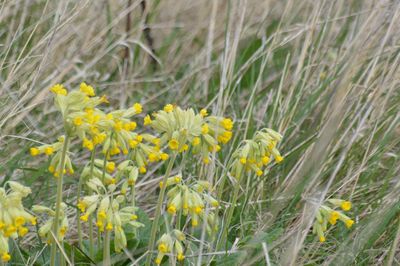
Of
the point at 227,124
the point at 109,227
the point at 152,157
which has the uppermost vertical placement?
the point at 227,124

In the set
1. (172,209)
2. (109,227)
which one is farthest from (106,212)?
(172,209)

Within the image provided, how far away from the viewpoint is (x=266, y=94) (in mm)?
3475

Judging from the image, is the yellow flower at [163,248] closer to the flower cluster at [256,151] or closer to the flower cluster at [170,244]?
the flower cluster at [170,244]

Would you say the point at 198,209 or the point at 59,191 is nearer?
the point at 59,191

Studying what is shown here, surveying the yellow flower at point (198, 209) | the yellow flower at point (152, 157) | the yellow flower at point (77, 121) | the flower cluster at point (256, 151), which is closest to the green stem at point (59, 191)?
the yellow flower at point (77, 121)

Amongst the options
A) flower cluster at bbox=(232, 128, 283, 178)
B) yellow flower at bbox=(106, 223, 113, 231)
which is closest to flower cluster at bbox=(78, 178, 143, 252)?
yellow flower at bbox=(106, 223, 113, 231)

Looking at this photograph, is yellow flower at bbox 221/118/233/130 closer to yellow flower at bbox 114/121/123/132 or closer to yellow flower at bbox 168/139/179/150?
yellow flower at bbox 168/139/179/150

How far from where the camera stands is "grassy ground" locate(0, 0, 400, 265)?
2412 mm

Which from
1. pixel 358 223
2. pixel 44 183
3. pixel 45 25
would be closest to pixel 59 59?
pixel 45 25

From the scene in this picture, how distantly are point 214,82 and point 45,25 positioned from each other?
32.2 inches

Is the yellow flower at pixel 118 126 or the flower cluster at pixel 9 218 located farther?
the yellow flower at pixel 118 126

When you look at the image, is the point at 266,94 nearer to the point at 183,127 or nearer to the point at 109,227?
the point at 183,127

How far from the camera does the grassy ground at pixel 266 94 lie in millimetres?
2412

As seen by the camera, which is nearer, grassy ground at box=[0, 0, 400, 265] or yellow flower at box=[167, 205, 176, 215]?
yellow flower at box=[167, 205, 176, 215]
